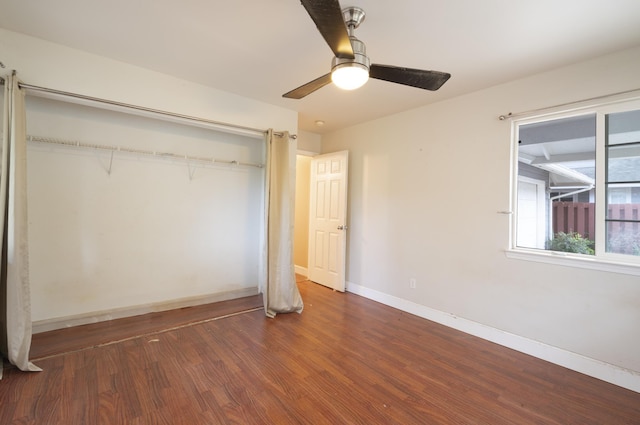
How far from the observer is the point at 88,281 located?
2922 mm

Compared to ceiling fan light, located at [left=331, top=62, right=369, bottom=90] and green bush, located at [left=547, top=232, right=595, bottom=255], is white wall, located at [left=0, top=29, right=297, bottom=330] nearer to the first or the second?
ceiling fan light, located at [left=331, top=62, right=369, bottom=90]

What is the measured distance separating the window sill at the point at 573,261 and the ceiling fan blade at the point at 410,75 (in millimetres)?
1804

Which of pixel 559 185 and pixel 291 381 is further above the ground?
pixel 559 185

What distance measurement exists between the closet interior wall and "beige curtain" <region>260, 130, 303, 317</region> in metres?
0.69

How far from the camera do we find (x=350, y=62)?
170 centimetres

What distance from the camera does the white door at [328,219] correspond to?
Result: 14.1 feet

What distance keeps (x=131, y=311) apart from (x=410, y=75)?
3.56 metres

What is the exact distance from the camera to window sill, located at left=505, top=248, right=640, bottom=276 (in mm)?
2178

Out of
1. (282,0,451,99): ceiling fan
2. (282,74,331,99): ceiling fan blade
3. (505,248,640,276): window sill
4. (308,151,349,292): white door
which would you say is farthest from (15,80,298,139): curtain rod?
(505,248,640,276): window sill

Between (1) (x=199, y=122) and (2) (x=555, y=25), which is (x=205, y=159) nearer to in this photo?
(1) (x=199, y=122)

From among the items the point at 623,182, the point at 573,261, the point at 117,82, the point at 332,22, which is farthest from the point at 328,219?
the point at 332,22

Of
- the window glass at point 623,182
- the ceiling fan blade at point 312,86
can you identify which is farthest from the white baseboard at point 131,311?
the window glass at point 623,182

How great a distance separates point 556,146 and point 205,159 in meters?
3.79

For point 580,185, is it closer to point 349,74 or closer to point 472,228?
point 472,228
